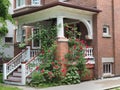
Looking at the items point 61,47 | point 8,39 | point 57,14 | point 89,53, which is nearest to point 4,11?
point 57,14

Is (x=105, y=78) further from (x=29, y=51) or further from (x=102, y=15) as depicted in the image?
(x=29, y=51)

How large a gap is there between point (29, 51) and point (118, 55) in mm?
6323

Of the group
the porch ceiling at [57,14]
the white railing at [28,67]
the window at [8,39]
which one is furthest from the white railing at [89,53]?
the window at [8,39]

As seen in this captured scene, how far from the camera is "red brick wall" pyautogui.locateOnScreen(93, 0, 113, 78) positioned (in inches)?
796

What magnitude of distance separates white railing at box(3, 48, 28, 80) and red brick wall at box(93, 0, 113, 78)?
5.06 metres

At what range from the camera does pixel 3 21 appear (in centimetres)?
1850

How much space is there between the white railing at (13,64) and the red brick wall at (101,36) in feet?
16.6

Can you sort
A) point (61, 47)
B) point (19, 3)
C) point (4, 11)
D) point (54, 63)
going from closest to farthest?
1. point (54, 63)
2. point (61, 47)
3. point (4, 11)
4. point (19, 3)

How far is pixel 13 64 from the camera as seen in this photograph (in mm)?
20734

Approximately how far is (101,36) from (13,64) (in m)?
6.22

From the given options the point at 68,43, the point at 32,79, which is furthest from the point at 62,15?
the point at 32,79

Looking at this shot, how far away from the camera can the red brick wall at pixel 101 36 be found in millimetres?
20209

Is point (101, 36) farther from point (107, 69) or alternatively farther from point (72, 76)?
point (72, 76)

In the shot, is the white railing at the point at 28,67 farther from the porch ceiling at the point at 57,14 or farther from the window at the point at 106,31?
the window at the point at 106,31
